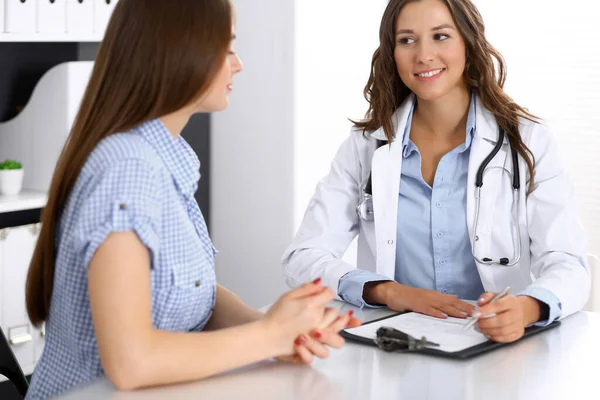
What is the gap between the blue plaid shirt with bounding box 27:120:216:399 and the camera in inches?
51.2

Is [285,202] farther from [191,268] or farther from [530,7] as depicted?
[191,268]

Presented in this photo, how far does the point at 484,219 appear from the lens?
7.02 feet

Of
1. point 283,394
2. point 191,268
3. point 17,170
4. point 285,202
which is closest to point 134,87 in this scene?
point 191,268

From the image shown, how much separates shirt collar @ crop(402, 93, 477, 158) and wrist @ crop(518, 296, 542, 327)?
55cm

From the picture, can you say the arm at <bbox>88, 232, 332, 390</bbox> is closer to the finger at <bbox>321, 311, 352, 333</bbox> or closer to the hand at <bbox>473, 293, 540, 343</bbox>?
the finger at <bbox>321, 311, 352, 333</bbox>

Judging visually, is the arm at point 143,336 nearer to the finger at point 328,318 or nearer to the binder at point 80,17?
the finger at point 328,318

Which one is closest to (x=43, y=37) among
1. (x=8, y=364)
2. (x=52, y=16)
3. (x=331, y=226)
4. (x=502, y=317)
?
(x=52, y=16)

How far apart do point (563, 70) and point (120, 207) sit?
260 cm

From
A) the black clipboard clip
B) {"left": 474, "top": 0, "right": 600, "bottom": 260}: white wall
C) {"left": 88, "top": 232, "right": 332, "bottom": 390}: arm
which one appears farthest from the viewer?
{"left": 474, "top": 0, "right": 600, "bottom": 260}: white wall

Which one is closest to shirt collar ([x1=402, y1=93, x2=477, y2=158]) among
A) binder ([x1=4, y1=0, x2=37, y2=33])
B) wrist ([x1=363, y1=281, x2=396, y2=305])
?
wrist ([x1=363, y1=281, x2=396, y2=305])

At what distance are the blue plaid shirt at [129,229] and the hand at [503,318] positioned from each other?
1.70ft

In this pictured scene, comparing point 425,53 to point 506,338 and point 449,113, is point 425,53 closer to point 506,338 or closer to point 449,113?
point 449,113

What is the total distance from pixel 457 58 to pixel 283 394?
1.16 m

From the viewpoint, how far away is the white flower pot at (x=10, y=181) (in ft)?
9.55
